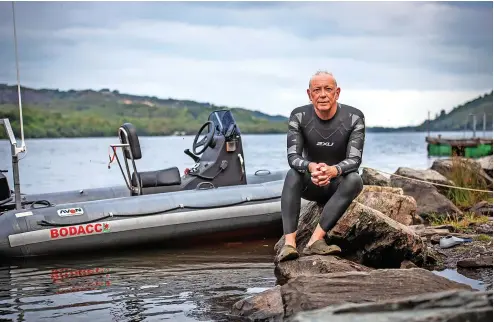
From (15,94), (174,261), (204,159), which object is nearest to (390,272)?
(174,261)

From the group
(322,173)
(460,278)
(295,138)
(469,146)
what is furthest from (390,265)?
(469,146)

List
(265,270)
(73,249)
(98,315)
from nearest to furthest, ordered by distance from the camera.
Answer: (98,315)
(265,270)
(73,249)

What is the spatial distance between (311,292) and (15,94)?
723cm

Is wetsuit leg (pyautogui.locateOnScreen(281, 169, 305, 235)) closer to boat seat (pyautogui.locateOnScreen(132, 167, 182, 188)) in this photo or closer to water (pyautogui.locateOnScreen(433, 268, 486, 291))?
water (pyautogui.locateOnScreen(433, 268, 486, 291))

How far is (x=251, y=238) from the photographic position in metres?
10.1

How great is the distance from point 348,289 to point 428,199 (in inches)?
225

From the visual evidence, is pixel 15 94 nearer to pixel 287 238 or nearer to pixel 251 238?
pixel 251 238

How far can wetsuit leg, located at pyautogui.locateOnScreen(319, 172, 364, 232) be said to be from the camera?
6.07 metres

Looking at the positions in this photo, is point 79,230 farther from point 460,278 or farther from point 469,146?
point 469,146

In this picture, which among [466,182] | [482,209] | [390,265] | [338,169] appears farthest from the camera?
[466,182]

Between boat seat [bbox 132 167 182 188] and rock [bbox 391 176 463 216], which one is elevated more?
boat seat [bbox 132 167 182 188]

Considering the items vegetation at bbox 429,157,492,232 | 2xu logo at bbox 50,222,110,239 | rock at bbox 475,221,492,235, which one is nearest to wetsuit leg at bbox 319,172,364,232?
rock at bbox 475,221,492,235

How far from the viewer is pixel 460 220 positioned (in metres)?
9.48

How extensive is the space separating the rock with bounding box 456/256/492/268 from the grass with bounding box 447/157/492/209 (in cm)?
430
